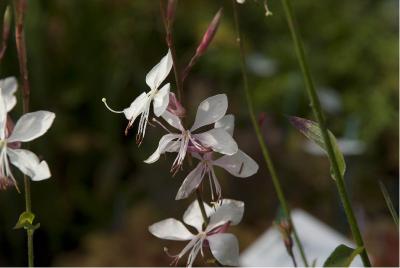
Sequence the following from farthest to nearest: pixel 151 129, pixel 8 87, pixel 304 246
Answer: pixel 151 129 → pixel 304 246 → pixel 8 87

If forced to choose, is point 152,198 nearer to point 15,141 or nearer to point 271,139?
point 271,139

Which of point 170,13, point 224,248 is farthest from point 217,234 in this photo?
point 170,13

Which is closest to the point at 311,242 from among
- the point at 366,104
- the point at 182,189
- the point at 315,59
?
the point at 182,189

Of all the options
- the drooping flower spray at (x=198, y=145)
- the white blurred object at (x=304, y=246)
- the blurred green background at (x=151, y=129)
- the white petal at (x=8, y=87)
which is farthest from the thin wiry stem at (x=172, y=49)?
the blurred green background at (x=151, y=129)

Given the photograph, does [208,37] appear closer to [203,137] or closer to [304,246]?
[203,137]

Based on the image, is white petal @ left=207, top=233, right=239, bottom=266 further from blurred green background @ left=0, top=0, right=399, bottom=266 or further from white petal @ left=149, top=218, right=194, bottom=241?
blurred green background @ left=0, top=0, right=399, bottom=266

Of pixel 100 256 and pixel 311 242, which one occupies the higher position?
pixel 311 242
